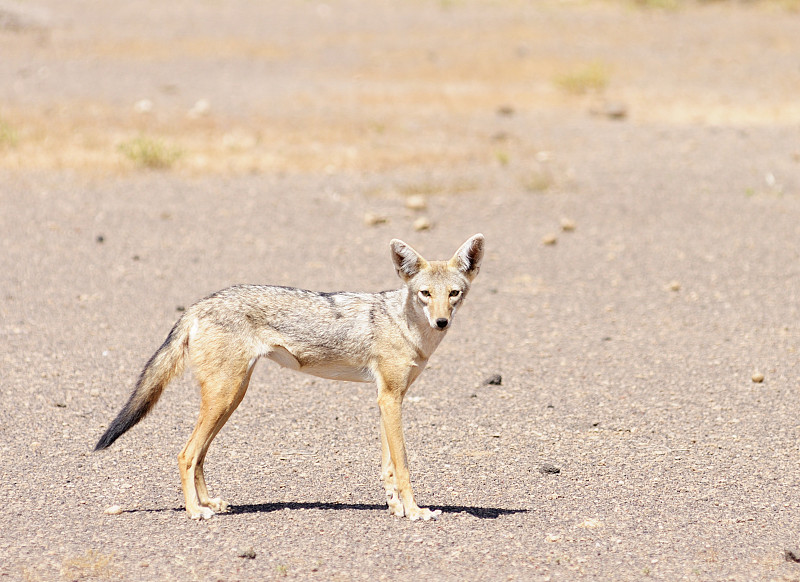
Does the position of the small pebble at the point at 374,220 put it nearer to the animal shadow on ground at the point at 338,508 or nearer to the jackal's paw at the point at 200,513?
the animal shadow on ground at the point at 338,508

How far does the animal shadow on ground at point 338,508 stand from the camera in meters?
5.96

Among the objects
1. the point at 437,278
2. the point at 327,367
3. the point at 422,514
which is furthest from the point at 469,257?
the point at 422,514

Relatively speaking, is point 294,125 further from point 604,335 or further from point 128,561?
point 128,561

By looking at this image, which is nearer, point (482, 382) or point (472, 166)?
point (482, 382)

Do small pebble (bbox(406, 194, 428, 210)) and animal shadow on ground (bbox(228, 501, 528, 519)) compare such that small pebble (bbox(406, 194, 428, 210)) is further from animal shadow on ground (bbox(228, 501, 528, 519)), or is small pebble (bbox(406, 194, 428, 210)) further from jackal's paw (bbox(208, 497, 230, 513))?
jackal's paw (bbox(208, 497, 230, 513))

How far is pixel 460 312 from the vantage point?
10734 millimetres

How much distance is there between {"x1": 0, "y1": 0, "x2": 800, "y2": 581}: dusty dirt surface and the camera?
5.68 m

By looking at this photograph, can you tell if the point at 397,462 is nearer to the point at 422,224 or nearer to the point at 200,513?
the point at 200,513

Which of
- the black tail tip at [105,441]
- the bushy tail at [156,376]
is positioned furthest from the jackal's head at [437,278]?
the black tail tip at [105,441]

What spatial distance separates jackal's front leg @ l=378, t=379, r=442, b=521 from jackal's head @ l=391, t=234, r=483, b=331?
486mm

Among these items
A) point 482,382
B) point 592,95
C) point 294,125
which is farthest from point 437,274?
point 592,95

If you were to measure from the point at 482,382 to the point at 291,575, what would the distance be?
3.74 metres

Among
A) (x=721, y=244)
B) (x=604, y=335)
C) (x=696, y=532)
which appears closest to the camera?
(x=696, y=532)

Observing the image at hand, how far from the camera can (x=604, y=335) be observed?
9.97 metres
